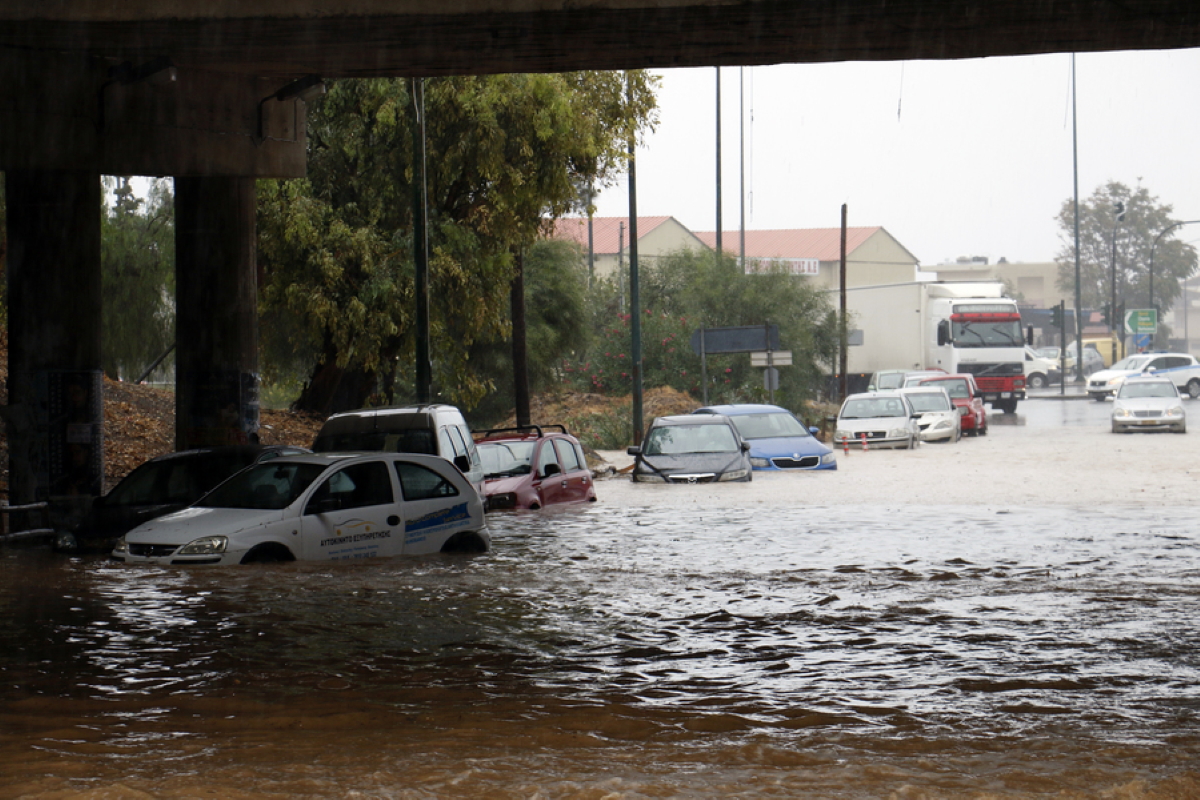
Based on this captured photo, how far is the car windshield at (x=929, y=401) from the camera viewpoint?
36.6 m

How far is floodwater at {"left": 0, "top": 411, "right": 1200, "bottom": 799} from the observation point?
6.08 meters

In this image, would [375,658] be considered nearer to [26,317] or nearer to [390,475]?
[390,475]

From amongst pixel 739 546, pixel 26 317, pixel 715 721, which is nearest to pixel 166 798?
pixel 715 721

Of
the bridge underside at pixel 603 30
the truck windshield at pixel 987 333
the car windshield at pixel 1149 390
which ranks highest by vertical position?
the bridge underside at pixel 603 30

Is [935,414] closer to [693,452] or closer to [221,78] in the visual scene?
[693,452]

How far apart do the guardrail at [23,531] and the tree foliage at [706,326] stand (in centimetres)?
2783

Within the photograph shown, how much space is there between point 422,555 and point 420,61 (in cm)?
469

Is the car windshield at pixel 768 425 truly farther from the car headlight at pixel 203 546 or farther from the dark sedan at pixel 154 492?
the car headlight at pixel 203 546

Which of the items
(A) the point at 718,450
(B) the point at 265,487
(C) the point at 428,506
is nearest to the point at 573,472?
(A) the point at 718,450

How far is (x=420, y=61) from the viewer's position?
12.3 metres

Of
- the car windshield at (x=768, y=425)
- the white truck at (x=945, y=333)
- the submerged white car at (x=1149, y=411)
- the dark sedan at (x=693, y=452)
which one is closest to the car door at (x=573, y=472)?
the dark sedan at (x=693, y=452)

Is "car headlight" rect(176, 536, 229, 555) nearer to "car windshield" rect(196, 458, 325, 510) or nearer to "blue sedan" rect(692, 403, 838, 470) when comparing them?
"car windshield" rect(196, 458, 325, 510)

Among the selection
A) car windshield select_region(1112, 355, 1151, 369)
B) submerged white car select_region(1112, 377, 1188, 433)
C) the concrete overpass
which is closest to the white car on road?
car windshield select_region(1112, 355, 1151, 369)

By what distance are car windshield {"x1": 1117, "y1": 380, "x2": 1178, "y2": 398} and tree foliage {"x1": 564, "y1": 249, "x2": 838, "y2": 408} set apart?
33.6ft
